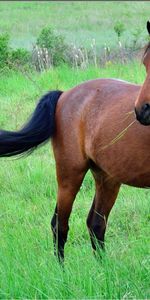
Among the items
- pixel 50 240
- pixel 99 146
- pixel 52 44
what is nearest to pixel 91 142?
pixel 99 146

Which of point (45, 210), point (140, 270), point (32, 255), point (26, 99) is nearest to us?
point (140, 270)

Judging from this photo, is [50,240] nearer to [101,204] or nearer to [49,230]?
[49,230]

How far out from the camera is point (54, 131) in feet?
15.4

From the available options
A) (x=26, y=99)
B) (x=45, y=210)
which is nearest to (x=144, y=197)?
(x=45, y=210)

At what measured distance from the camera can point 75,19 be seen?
28.8m

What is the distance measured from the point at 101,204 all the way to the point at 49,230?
0.56 meters

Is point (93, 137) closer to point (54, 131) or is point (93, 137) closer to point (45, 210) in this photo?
point (54, 131)

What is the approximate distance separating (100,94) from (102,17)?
2532 cm

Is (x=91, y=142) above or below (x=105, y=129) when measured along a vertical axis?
below

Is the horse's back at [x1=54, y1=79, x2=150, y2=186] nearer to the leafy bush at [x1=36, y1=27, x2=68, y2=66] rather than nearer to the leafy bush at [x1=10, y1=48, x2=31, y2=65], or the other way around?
the leafy bush at [x1=10, y1=48, x2=31, y2=65]

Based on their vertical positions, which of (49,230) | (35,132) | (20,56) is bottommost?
(20,56)

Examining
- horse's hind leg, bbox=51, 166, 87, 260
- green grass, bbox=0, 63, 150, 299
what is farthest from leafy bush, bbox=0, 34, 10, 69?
horse's hind leg, bbox=51, 166, 87, 260

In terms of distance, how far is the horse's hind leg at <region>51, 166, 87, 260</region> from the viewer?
14.9 ft

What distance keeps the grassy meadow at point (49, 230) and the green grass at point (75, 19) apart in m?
10.5
